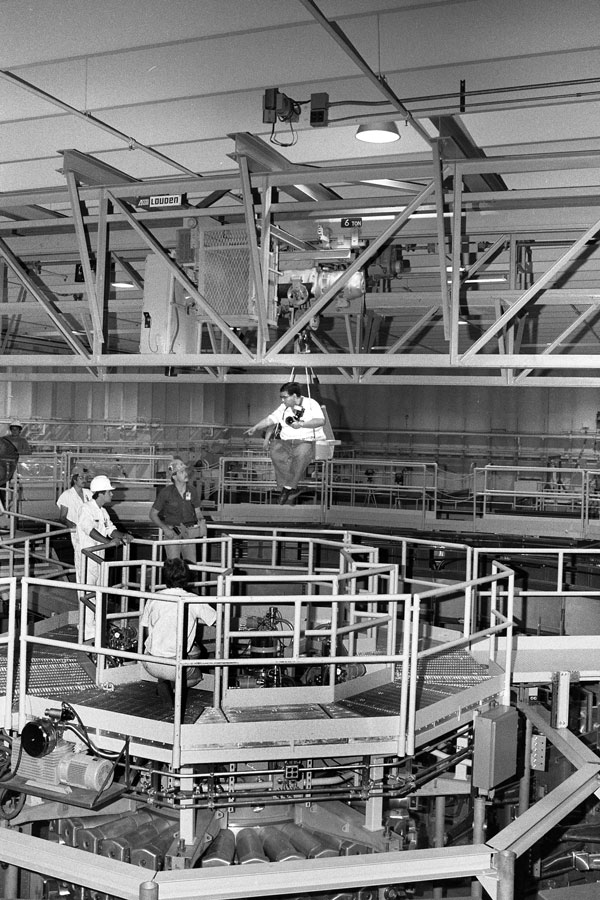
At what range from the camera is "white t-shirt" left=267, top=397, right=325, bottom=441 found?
9891 mm

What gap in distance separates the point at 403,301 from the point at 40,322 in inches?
513

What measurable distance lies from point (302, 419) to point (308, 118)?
10.3ft

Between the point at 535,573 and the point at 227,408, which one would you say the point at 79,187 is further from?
the point at 227,408

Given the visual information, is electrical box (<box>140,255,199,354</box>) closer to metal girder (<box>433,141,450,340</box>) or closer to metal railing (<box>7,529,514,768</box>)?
metal railing (<box>7,529,514,768</box>)

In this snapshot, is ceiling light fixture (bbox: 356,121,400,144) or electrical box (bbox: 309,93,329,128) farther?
ceiling light fixture (bbox: 356,121,400,144)

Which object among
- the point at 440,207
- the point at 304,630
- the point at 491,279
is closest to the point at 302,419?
the point at 304,630

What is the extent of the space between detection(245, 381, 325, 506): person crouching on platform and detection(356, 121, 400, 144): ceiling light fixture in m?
2.72

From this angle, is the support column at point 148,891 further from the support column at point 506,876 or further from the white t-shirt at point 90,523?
the white t-shirt at point 90,523

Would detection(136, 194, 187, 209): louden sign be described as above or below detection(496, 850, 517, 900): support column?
above

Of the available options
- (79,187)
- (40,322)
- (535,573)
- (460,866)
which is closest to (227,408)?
(40,322)

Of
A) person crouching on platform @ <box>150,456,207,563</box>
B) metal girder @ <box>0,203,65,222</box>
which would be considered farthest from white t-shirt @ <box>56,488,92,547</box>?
metal girder @ <box>0,203,65,222</box>

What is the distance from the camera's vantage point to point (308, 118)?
9.03 m

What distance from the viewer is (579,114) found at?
8.71 m

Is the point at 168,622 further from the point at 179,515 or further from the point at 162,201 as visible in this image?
the point at 162,201
